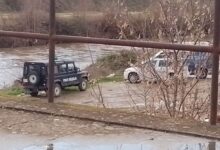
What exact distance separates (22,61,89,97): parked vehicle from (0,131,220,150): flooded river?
20.1m

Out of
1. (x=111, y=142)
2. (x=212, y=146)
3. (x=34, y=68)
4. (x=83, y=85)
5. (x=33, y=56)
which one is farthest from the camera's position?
(x=33, y=56)

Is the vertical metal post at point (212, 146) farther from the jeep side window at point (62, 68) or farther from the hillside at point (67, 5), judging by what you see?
the jeep side window at point (62, 68)

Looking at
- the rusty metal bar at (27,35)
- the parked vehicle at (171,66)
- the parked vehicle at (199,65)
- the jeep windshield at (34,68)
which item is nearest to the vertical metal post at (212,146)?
the rusty metal bar at (27,35)

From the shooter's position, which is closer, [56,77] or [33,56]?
[56,77]

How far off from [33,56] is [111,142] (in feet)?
102

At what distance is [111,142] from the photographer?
3723 millimetres

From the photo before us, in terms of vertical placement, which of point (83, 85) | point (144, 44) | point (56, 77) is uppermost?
point (144, 44)

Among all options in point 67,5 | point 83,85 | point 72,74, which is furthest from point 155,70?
point 67,5

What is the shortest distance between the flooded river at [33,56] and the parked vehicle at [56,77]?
201 cm

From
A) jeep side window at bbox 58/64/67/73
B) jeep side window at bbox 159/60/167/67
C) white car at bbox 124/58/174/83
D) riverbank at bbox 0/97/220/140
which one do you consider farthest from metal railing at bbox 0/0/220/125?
jeep side window at bbox 58/64/67/73

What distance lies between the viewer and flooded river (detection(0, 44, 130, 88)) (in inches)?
1195

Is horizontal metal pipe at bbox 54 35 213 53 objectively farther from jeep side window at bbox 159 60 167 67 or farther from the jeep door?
the jeep door

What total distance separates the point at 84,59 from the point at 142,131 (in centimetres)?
3119

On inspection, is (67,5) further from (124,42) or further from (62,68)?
(124,42)
